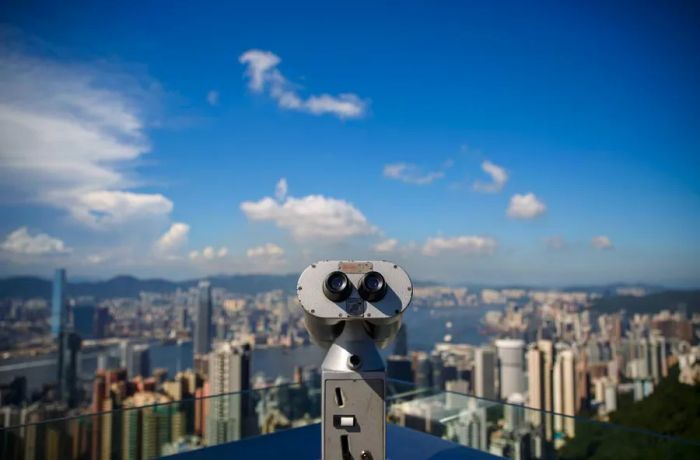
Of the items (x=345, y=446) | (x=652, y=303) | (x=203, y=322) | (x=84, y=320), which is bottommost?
(x=203, y=322)

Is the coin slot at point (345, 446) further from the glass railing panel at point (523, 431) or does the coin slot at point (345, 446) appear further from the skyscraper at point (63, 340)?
the skyscraper at point (63, 340)

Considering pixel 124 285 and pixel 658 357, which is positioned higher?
pixel 124 285

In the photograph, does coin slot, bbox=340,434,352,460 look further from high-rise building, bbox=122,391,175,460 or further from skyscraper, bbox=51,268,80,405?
skyscraper, bbox=51,268,80,405

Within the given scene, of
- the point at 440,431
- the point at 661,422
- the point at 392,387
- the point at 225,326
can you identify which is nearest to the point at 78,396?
the point at 225,326

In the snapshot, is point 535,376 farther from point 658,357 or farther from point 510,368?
point 658,357

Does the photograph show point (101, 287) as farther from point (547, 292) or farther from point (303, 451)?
point (547, 292)

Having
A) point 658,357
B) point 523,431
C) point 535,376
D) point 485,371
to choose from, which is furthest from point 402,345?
point 523,431
